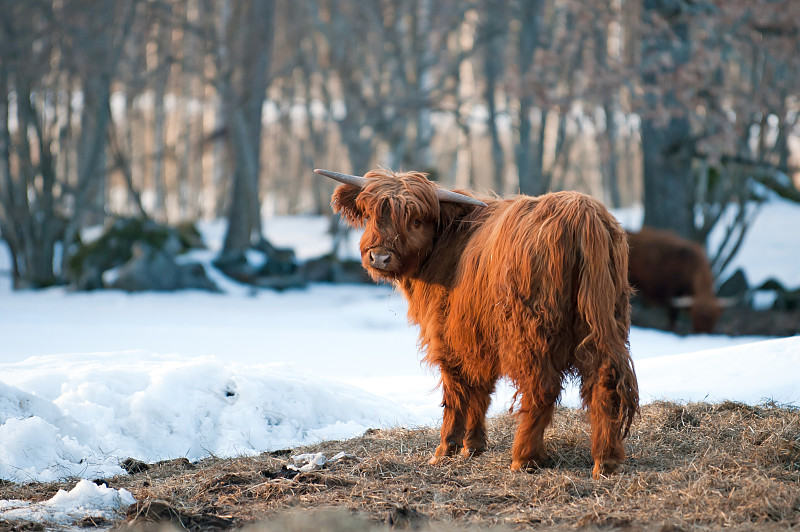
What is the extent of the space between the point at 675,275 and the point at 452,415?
8.78 metres

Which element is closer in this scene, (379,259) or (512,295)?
(512,295)

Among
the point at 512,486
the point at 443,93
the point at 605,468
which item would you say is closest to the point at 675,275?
the point at 605,468

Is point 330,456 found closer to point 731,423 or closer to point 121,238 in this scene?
point 731,423

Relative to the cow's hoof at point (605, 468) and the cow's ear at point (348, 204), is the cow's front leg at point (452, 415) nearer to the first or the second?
the cow's hoof at point (605, 468)

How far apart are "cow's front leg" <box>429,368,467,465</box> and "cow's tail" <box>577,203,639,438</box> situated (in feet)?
3.14

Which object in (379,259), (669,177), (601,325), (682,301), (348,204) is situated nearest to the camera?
(601,325)

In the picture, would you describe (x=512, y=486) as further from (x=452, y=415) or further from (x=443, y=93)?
(x=443, y=93)

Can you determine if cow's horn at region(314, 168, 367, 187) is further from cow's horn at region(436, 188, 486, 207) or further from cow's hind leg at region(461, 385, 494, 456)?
cow's hind leg at region(461, 385, 494, 456)

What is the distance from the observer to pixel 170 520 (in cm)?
369

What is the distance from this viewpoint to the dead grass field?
3.62 metres

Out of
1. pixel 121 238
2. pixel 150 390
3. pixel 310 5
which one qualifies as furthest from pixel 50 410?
pixel 310 5

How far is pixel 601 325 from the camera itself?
4223 mm

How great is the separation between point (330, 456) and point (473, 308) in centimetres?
135

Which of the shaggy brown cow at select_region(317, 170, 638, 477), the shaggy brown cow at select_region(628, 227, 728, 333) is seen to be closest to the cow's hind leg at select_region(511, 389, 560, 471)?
the shaggy brown cow at select_region(317, 170, 638, 477)
